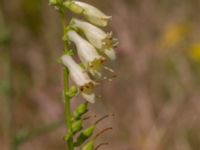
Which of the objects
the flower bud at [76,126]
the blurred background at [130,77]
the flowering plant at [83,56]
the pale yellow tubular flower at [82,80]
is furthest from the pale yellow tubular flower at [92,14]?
the blurred background at [130,77]

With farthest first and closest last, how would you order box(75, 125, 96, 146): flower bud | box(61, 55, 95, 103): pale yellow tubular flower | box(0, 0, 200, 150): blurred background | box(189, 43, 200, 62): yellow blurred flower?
1. box(189, 43, 200, 62): yellow blurred flower
2. box(0, 0, 200, 150): blurred background
3. box(75, 125, 96, 146): flower bud
4. box(61, 55, 95, 103): pale yellow tubular flower

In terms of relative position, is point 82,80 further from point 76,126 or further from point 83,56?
point 76,126

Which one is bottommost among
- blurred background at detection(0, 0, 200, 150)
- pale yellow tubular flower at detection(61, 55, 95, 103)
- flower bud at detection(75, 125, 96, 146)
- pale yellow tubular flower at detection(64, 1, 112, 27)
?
flower bud at detection(75, 125, 96, 146)

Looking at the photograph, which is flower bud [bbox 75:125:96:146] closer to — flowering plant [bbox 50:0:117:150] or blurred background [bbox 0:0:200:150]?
flowering plant [bbox 50:0:117:150]

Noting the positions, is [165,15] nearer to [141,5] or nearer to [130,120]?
[141,5]

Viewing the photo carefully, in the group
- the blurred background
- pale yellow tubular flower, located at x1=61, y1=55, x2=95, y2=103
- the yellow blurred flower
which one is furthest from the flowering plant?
the yellow blurred flower

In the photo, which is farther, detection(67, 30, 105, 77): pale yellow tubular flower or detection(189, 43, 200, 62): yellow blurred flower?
detection(189, 43, 200, 62): yellow blurred flower

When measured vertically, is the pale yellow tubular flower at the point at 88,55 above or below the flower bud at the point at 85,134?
above

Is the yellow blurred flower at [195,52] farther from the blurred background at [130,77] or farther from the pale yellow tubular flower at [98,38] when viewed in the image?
the pale yellow tubular flower at [98,38]
